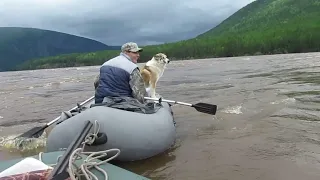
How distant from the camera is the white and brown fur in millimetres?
9977

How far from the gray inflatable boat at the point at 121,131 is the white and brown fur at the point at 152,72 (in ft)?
11.5

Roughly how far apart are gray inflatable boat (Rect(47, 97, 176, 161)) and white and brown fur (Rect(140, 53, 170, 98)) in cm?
351

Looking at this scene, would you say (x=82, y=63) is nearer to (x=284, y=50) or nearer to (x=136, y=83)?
(x=284, y=50)

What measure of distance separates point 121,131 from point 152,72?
4999 mm

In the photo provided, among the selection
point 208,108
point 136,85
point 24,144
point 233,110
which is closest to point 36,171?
point 136,85

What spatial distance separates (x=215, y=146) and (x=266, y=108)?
361cm

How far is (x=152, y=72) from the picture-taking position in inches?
409

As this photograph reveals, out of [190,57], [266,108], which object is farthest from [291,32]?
[266,108]

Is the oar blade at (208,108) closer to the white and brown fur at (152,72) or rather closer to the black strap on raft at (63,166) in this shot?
the white and brown fur at (152,72)

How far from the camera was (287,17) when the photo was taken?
15512 centimetres

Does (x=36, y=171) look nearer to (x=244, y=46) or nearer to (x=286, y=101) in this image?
(x=286, y=101)

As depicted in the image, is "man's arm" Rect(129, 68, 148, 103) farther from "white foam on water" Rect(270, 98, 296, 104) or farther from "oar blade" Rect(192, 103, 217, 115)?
"white foam on water" Rect(270, 98, 296, 104)

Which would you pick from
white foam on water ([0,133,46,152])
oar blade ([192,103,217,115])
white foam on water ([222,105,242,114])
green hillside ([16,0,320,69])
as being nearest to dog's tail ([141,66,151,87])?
oar blade ([192,103,217,115])

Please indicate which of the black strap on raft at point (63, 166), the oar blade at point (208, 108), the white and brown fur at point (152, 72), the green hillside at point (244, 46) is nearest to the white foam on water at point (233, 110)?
the oar blade at point (208, 108)
